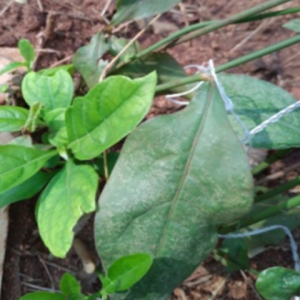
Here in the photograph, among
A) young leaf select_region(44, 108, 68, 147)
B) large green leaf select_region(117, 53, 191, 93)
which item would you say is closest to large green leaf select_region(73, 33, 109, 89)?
large green leaf select_region(117, 53, 191, 93)

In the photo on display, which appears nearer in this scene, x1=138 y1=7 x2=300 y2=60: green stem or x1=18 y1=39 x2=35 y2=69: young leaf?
x1=138 y1=7 x2=300 y2=60: green stem

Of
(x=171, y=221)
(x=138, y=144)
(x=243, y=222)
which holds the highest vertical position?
(x=138, y=144)

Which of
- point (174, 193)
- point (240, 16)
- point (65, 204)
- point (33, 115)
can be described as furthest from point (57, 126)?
point (240, 16)

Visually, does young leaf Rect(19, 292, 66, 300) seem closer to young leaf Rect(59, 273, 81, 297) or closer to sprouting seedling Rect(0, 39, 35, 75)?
young leaf Rect(59, 273, 81, 297)

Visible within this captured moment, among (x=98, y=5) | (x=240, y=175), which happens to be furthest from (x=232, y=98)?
(x=98, y=5)

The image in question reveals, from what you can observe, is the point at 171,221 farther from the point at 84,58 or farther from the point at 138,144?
the point at 84,58
